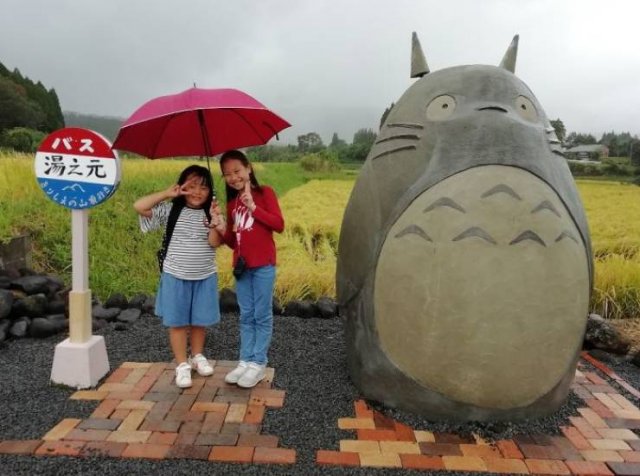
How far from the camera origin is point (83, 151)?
335cm

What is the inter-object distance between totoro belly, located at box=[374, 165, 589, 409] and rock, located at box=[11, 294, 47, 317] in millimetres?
3443

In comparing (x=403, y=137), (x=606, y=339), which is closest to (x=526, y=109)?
(x=403, y=137)

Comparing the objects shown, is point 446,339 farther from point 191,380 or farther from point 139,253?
point 139,253

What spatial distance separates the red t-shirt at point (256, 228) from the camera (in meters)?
3.12

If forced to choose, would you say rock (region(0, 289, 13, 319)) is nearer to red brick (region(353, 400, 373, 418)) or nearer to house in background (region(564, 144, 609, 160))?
red brick (region(353, 400, 373, 418))

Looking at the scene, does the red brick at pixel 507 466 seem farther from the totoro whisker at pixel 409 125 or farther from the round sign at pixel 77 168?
the round sign at pixel 77 168

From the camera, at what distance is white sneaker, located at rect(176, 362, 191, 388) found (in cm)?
332

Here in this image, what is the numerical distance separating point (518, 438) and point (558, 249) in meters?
1.03

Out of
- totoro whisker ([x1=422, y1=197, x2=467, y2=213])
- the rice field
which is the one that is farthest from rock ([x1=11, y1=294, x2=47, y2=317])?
totoro whisker ([x1=422, y1=197, x2=467, y2=213])

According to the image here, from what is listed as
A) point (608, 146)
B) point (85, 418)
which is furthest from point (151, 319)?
point (608, 146)

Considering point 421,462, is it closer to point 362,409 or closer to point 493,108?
point 362,409

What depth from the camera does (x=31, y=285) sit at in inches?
194

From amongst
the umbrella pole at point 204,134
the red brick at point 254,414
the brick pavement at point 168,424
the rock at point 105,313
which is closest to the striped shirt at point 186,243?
the umbrella pole at point 204,134

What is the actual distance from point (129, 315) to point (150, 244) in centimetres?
260
